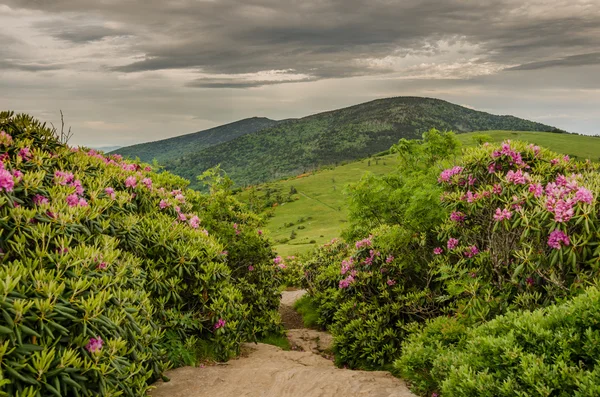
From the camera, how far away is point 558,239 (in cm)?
620

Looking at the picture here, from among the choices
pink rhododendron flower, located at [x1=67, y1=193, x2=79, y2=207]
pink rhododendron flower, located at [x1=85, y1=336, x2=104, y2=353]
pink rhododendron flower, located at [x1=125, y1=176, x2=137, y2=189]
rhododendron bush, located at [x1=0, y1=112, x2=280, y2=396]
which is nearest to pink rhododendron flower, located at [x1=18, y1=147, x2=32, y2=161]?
rhododendron bush, located at [x1=0, y1=112, x2=280, y2=396]

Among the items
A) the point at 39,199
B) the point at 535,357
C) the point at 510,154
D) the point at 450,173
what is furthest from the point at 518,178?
the point at 39,199

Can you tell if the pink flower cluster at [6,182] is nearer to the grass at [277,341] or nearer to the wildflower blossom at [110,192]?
the wildflower blossom at [110,192]

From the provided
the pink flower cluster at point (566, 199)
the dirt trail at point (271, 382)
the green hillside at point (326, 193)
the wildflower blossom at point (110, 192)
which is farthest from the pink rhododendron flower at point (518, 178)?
the green hillside at point (326, 193)

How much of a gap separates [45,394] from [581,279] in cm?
710

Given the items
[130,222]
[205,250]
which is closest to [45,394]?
[130,222]

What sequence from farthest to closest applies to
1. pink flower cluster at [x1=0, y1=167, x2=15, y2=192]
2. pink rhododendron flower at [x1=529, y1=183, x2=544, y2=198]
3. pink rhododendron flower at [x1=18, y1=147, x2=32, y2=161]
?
pink rhododendron flower at [x1=18, y1=147, x2=32, y2=161], pink rhododendron flower at [x1=529, y1=183, x2=544, y2=198], pink flower cluster at [x1=0, y1=167, x2=15, y2=192]

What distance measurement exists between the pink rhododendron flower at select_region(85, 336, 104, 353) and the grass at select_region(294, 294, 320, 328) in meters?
11.0

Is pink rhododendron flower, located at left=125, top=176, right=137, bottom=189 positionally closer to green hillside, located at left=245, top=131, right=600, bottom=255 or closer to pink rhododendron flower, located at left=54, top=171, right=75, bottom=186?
pink rhododendron flower, located at left=54, top=171, right=75, bottom=186

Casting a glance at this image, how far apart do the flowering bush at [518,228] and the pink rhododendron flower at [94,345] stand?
5836 millimetres

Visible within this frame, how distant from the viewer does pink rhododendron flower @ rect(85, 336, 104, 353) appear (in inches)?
196

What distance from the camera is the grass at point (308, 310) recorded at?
15.5m

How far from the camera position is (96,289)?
5.48 meters

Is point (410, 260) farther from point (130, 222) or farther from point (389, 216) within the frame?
point (130, 222)
